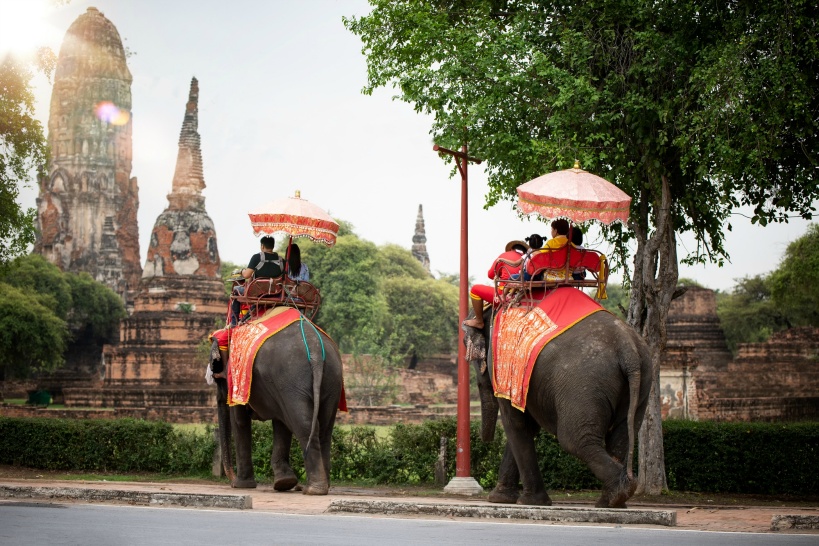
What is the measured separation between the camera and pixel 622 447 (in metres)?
9.33

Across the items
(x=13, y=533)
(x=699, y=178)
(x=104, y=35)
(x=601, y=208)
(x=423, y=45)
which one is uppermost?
(x=104, y=35)

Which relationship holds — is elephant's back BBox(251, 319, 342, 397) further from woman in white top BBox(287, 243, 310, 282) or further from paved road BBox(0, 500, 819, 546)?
paved road BBox(0, 500, 819, 546)

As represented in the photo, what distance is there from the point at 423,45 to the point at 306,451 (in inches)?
211

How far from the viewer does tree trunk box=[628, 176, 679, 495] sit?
13297 millimetres

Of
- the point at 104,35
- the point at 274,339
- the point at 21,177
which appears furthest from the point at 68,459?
the point at 104,35

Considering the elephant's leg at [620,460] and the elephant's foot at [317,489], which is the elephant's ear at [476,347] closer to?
the elephant's leg at [620,460]

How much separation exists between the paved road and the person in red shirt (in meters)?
2.53

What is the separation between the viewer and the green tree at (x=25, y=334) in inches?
1731

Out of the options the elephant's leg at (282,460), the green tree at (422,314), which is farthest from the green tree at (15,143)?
the green tree at (422,314)

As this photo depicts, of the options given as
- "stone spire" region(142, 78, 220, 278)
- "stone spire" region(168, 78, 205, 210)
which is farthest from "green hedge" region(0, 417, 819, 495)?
"stone spire" region(168, 78, 205, 210)

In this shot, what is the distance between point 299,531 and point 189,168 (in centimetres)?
4260

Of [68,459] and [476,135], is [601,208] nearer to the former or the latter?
[476,135]

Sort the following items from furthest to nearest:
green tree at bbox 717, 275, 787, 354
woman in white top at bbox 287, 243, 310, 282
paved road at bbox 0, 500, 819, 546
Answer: green tree at bbox 717, 275, 787, 354 < woman in white top at bbox 287, 243, 310, 282 < paved road at bbox 0, 500, 819, 546

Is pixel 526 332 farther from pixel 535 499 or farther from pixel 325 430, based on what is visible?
pixel 325 430
